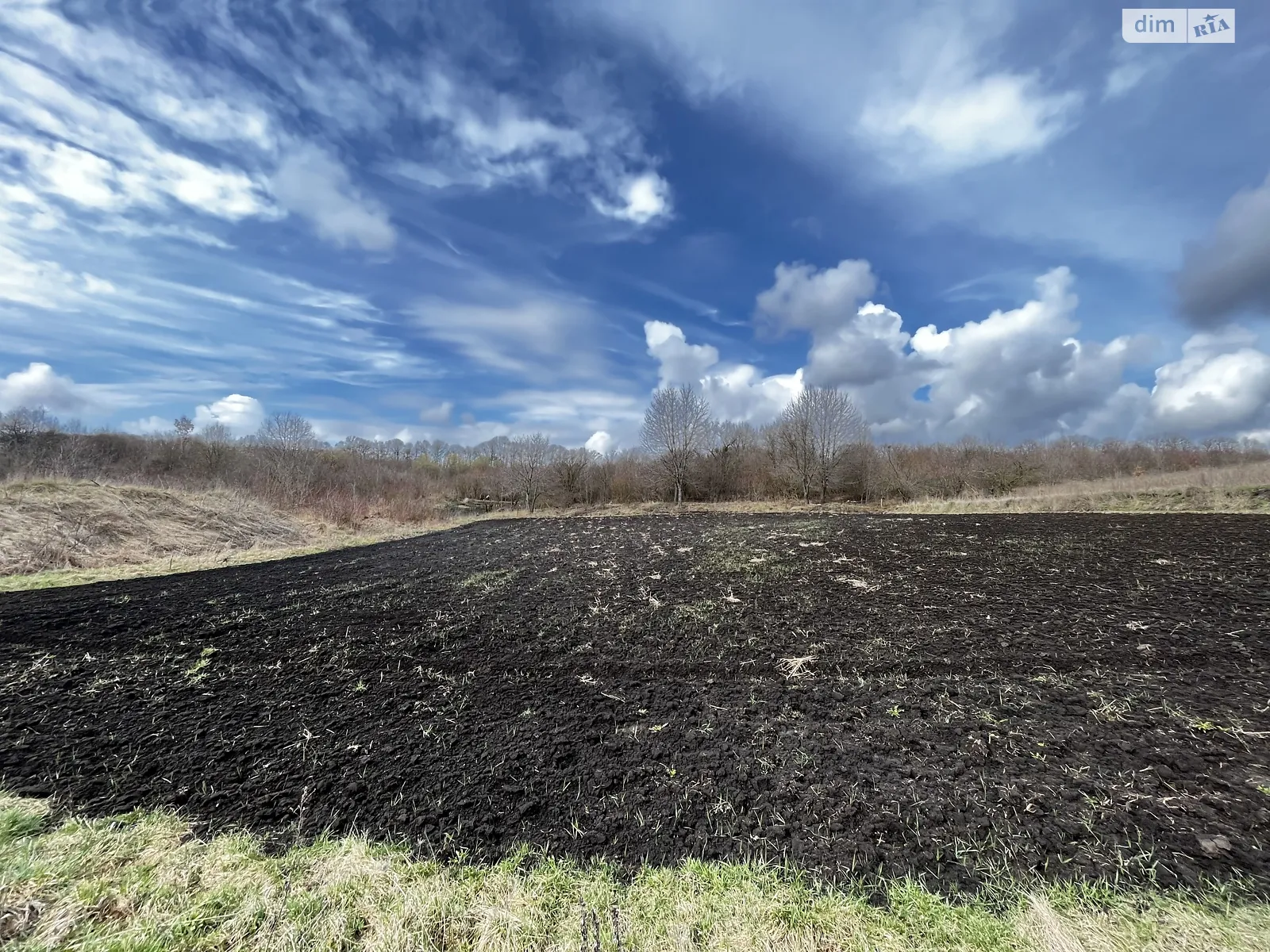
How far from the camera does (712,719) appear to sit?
3.39 m

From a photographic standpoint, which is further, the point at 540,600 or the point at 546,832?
the point at 540,600

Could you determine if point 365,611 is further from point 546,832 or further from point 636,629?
point 546,832

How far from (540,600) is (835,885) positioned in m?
5.57

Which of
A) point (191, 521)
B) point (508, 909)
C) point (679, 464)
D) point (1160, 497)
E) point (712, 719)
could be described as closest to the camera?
point (508, 909)

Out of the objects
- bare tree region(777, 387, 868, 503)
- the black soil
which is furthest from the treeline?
the black soil

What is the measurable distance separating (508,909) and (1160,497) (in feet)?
84.5

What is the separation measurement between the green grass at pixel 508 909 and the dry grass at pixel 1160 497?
21.2 metres

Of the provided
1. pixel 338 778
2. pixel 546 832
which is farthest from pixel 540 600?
pixel 546 832

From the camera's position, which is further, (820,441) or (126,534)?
(820,441)

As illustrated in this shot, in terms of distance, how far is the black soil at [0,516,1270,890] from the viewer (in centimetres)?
227

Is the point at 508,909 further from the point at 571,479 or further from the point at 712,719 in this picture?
the point at 571,479

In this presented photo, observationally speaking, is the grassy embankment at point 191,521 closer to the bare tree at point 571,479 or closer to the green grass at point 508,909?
the green grass at point 508,909

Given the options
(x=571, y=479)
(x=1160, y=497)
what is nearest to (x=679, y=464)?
(x=571, y=479)

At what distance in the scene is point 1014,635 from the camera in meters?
4.77
